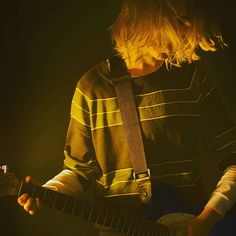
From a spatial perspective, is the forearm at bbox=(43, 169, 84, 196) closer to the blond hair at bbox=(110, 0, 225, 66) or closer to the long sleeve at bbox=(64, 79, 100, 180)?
the long sleeve at bbox=(64, 79, 100, 180)

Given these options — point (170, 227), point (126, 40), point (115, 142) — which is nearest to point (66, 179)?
point (115, 142)

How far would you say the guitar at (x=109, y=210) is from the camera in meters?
0.99

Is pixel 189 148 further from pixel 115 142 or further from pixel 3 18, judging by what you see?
pixel 3 18

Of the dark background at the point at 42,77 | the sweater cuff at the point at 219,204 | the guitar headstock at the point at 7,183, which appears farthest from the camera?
the dark background at the point at 42,77

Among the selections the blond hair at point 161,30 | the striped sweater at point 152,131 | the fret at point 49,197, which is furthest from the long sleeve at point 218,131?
the fret at point 49,197

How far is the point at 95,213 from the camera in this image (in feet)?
3.45

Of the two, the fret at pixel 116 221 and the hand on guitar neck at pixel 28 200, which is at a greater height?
the hand on guitar neck at pixel 28 200

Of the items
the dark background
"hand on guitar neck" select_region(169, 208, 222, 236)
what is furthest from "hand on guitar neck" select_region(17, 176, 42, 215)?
"hand on guitar neck" select_region(169, 208, 222, 236)

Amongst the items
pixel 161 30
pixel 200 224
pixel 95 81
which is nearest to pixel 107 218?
pixel 200 224

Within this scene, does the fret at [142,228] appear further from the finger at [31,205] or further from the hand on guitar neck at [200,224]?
the finger at [31,205]

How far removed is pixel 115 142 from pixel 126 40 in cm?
29

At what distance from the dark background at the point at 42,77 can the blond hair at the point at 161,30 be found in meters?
0.06

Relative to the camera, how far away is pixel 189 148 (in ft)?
3.84

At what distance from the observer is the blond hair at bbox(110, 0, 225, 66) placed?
118cm
